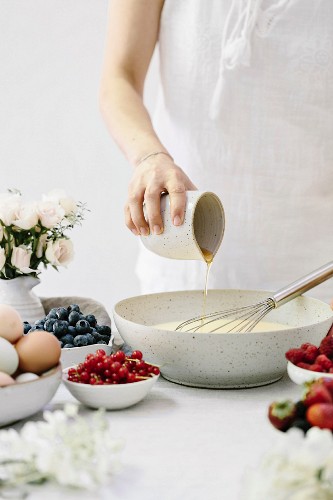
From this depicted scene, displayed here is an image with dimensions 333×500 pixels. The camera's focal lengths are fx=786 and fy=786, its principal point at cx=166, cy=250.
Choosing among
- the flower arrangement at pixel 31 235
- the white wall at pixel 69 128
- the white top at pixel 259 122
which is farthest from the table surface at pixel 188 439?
the white wall at pixel 69 128

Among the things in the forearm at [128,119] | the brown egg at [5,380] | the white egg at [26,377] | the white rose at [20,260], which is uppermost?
the forearm at [128,119]

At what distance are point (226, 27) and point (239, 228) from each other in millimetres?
421

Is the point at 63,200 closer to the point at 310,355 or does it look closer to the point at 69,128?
the point at 310,355

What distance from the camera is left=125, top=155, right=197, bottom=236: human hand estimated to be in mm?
1147

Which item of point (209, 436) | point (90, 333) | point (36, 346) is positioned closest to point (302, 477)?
point (209, 436)

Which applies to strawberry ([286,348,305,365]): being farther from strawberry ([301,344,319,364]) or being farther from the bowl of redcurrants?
→ the bowl of redcurrants

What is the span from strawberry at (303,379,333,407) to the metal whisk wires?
37 centimetres

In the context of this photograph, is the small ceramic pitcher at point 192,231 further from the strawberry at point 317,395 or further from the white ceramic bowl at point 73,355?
the strawberry at point 317,395

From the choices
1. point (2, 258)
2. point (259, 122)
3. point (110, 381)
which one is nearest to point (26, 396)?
point (110, 381)

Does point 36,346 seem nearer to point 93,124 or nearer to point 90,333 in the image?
point 90,333

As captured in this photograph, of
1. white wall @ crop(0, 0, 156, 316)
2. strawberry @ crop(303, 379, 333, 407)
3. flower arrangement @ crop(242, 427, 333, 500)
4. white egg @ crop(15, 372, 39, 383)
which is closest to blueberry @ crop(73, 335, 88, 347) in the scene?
white egg @ crop(15, 372, 39, 383)

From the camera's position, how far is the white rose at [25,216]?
4.36 ft

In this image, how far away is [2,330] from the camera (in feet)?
3.12

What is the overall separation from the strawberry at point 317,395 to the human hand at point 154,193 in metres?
0.42
